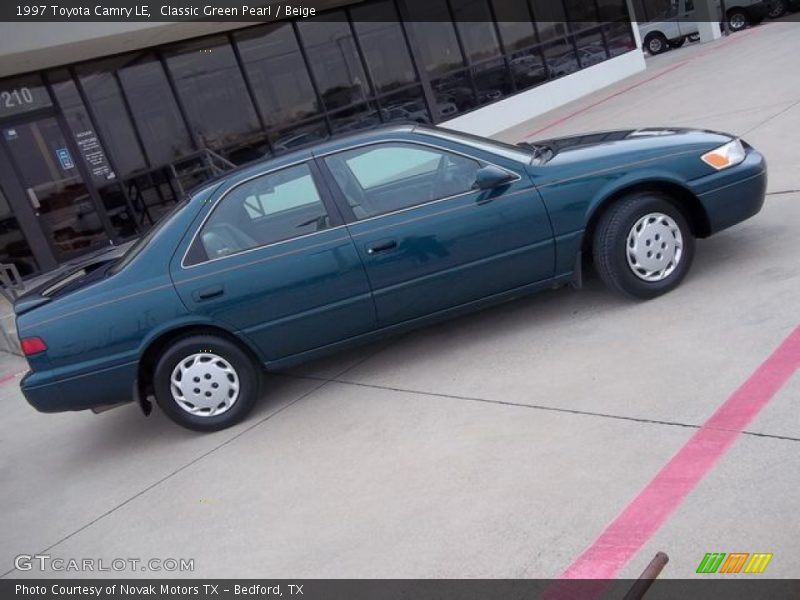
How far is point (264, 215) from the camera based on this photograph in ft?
16.0

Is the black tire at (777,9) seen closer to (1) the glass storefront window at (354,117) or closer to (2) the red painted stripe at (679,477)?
(1) the glass storefront window at (354,117)

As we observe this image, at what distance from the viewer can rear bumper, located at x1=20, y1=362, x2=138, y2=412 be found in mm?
4707

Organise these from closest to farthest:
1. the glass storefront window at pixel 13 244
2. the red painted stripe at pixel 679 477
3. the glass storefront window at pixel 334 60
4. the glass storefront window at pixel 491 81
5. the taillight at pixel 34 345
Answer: the red painted stripe at pixel 679 477 → the taillight at pixel 34 345 → the glass storefront window at pixel 13 244 → the glass storefront window at pixel 334 60 → the glass storefront window at pixel 491 81

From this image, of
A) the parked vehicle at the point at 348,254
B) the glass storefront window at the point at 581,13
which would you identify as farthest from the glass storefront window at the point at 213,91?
the parked vehicle at the point at 348,254

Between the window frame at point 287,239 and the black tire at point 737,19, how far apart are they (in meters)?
24.2

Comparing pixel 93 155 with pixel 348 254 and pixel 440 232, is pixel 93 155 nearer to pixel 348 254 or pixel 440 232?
pixel 348 254

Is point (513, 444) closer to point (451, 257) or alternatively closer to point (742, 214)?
point (451, 257)

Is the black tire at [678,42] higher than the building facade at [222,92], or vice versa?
the building facade at [222,92]

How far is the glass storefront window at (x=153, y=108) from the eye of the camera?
13.2 m

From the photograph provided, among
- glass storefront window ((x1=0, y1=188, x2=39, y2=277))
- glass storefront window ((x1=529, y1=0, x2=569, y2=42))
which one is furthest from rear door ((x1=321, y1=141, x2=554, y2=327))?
glass storefront window ((x1=529, y1=0, x2=569, y2=42))

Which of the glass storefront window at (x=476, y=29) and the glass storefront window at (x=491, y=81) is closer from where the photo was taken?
the glass storefront window at (x=476, y=29)

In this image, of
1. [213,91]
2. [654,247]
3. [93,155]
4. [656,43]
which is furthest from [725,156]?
[656,43]

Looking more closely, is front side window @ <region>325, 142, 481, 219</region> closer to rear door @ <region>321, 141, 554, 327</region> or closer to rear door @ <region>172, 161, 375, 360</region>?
rear door @ <region>321, 141, 554, 327</region>

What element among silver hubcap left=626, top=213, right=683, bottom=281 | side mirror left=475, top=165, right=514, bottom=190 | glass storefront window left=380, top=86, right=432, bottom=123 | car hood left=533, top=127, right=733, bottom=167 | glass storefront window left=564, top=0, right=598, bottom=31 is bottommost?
silver hubcap left=626, top=213, right=683, bottom=281
